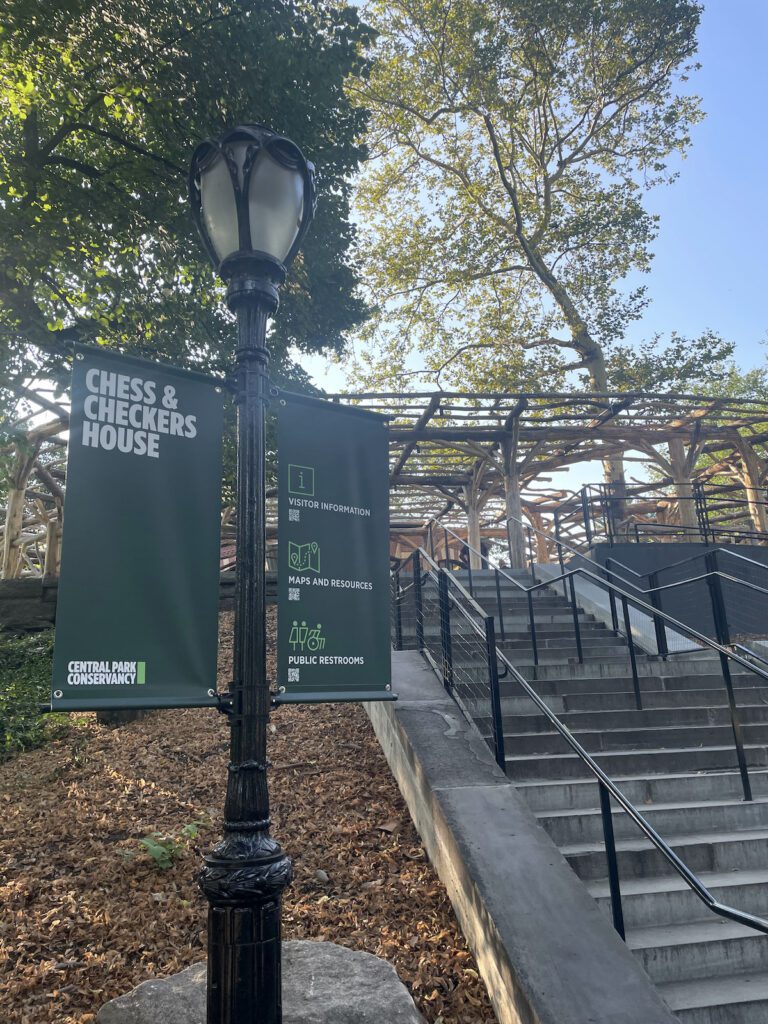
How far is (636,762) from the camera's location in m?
5.42

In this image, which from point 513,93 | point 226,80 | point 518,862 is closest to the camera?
point 518,862

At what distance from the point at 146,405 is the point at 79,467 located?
1.29 ft

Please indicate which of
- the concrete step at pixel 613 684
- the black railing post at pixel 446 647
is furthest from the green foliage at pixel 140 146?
the concrete step at pixel 613 684

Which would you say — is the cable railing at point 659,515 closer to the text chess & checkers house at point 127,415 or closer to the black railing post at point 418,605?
the black railing post at point 418,605

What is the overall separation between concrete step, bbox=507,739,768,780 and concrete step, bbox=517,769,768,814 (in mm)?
112

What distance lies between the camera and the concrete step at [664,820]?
4.57m

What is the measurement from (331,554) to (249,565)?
0.89m

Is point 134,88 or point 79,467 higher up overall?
point 134,88

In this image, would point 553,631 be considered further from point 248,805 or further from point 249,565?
point 248,805

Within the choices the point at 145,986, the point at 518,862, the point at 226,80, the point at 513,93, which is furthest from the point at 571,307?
the point at 145,986

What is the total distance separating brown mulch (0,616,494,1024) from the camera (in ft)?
11.5

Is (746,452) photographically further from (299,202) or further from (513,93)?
(299,202)

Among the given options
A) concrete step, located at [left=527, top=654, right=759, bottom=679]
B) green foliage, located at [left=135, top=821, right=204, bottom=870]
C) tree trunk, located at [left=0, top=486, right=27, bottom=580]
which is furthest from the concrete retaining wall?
tree trunk, located at [left=0, top=486, right=27, bottom=580]

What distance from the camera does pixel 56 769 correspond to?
5.99 meters
